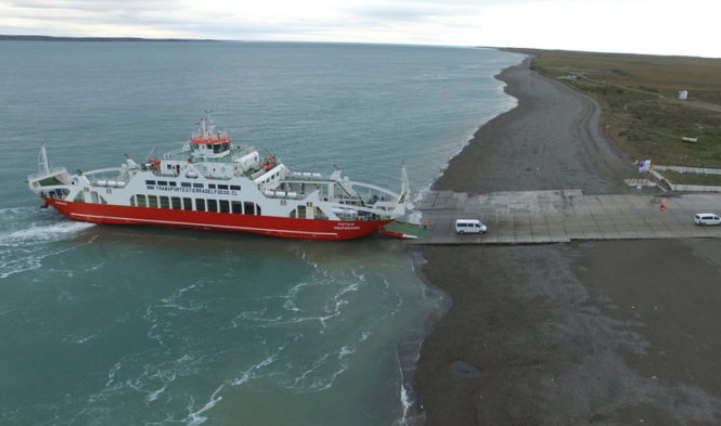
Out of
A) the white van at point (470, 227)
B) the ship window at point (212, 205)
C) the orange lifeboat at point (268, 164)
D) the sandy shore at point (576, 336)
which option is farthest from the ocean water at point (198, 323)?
the orange lifeboat at point (268, 164)

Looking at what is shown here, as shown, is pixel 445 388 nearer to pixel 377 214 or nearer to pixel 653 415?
pixel 653 415

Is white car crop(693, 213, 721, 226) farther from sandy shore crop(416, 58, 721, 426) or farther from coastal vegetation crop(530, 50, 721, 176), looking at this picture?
coastal vegetation crop(530, 50, 721, 176)

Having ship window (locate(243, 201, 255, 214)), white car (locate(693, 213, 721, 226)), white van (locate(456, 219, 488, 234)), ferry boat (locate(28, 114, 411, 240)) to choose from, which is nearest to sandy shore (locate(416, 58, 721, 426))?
white van (locate(456, 219, 488, 234))

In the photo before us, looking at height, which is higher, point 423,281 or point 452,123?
point 452,123

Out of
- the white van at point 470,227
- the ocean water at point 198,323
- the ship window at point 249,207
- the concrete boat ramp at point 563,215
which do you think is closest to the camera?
the ocean water at point 198,323

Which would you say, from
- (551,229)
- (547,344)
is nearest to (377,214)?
(551,229)

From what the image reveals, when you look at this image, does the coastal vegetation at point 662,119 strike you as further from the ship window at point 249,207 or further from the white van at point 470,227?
the ship window at point 249,207

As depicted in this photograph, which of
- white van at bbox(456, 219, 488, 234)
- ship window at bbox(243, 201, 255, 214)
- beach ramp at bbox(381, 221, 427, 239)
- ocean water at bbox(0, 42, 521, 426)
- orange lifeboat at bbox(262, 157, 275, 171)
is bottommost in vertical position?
ocean water at bbox(0, 42, 521, 426)
